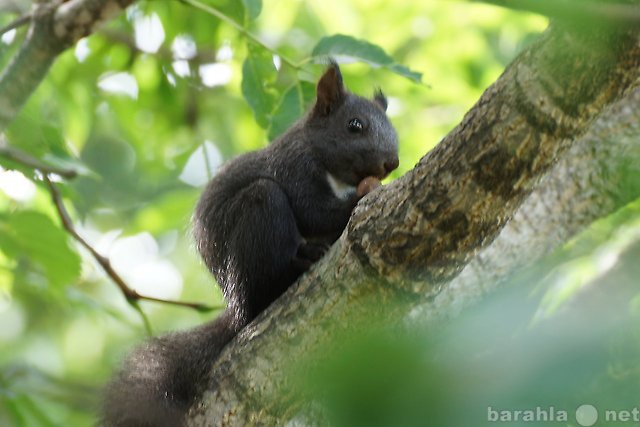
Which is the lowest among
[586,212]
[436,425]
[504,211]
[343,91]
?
[436,425]

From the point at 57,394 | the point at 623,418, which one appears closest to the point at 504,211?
the point at 623,418

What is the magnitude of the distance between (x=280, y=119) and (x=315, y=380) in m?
2.67

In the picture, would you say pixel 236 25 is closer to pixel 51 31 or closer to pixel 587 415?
pixel 51 31

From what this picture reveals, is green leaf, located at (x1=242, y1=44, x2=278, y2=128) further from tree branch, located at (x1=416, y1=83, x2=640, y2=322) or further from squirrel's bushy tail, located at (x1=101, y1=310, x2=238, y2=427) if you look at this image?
tree branch, located at (x1=416, y1=83, x2=640, y2=322)

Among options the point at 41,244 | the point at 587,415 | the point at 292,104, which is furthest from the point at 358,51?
the point at 587,415

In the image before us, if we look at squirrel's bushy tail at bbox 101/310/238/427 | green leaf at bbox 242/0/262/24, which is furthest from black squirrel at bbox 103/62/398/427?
green leaf at bbox 242/0/262/24

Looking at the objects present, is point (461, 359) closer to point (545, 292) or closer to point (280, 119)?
point (280, 119)

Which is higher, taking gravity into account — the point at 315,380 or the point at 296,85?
the point at 296,85

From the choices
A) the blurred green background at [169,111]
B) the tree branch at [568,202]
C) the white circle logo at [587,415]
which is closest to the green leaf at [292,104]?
Answer: the blurred green background at [169,111]

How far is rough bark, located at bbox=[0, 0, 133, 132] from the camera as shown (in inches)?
107

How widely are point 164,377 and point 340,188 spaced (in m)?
1.16

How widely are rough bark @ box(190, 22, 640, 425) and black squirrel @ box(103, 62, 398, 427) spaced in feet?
0.99

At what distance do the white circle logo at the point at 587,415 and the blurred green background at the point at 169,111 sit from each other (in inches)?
67.9

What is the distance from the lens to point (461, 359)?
713 millimetres
